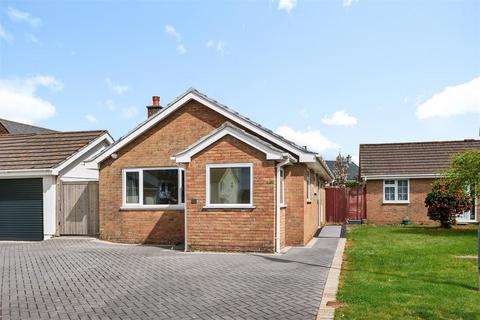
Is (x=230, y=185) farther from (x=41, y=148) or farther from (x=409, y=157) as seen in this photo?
(x=409, y=157)

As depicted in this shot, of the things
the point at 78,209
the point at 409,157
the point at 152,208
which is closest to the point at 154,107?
the point at 152,208

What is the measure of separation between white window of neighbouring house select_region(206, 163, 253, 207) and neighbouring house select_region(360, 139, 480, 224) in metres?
14.2

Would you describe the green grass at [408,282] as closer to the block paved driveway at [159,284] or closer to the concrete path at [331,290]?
the concrete path at [331,290]

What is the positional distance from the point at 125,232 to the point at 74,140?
19.4 feet

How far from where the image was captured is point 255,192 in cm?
1276

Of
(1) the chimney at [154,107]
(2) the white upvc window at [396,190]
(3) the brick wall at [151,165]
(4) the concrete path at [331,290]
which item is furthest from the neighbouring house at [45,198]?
(2) the white upvc window at [396,190]

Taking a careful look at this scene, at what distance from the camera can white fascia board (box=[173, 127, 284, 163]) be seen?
12508 millimetres

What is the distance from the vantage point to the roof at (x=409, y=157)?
993 inches

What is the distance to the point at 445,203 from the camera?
2130cm

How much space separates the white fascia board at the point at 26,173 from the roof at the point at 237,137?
22.5 ft

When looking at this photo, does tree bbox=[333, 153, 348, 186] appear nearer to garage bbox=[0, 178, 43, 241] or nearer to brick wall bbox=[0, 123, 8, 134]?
brick wall bbox=[0, 123, 8, 134]

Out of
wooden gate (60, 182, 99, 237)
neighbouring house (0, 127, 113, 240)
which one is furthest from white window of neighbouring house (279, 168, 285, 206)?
wooden gate (60, 182, 99, 237)


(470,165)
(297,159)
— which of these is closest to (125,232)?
(297,159)

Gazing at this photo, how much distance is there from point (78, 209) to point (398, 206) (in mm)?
17818
